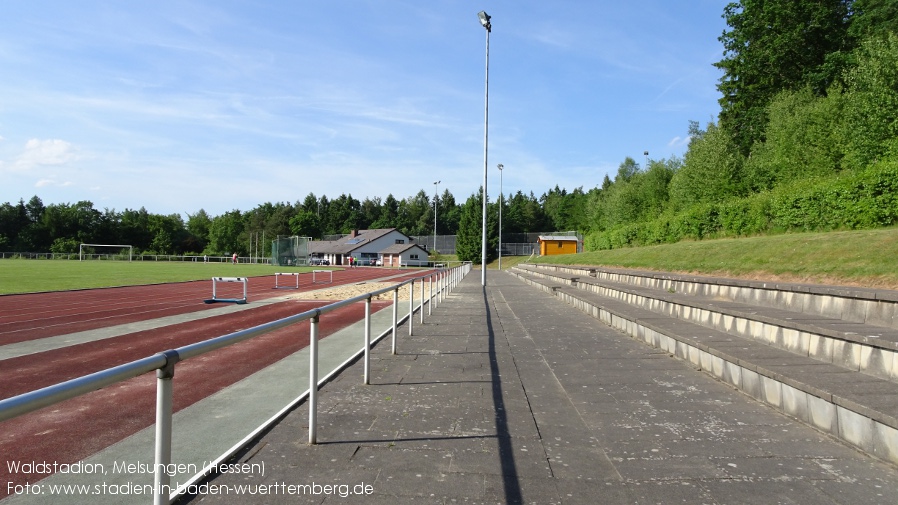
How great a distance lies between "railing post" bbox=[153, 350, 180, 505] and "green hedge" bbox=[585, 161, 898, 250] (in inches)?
565

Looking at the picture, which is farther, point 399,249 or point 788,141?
point 399,249

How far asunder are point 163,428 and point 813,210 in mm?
16725

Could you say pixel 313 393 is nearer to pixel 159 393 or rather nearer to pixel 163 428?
pixel 163 428

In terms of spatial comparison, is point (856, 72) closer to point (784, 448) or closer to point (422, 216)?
point (784, 448)

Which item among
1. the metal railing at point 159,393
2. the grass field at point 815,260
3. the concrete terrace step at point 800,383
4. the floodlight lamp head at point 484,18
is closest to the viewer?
the metal railing at point 159,393

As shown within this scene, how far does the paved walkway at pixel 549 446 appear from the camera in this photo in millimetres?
3254

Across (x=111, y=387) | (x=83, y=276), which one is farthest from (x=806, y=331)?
(x=83, y=276)

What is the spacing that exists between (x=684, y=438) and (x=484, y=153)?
2530 centimetres

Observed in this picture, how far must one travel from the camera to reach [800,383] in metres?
4.43

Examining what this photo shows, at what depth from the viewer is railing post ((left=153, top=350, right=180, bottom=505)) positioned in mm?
2463

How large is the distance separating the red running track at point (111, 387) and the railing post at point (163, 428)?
1.88 meters

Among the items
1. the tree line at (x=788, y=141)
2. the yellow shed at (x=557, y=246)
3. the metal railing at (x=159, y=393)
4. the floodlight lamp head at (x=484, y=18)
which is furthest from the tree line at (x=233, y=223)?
the metal railing at (x=159, y=393)

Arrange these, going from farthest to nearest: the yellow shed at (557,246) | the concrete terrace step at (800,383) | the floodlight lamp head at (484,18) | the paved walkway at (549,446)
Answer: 1. the yellow shed at (557,246)
2. the floodlight lamp head at (484,18)
3. the concrete terrace step at (800,383)
4. the paved walkway at (549,446)

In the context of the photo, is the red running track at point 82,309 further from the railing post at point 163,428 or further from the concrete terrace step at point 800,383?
the concrete terrace step at point 800,383
